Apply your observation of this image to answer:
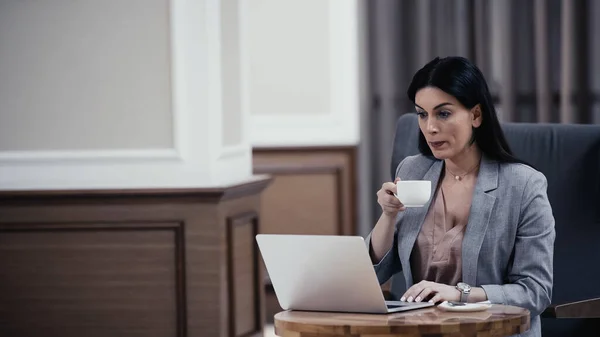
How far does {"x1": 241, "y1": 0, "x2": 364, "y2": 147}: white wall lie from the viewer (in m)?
5.93

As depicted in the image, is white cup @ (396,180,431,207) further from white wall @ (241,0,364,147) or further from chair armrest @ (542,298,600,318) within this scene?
white wall @ (241,0,364,147)

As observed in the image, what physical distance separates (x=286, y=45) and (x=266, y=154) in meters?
0.59

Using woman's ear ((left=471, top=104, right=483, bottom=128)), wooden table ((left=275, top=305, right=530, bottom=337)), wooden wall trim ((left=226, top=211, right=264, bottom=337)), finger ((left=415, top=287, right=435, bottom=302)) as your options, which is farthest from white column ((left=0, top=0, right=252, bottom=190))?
wooden table ((left=275, top=305, right=530, bottom=337))

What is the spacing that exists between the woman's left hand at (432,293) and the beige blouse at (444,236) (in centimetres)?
23

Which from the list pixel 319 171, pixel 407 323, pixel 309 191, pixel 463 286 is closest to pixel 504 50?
pixel 319 171

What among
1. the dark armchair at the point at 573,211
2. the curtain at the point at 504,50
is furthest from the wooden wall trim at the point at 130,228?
the curtain at the point at 504,50

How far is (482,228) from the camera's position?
2697 millimetres

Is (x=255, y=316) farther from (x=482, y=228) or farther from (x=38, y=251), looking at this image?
(x=482, y=228)

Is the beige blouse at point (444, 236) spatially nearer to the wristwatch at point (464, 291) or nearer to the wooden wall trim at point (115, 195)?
the wristwatch at point (464, 291)

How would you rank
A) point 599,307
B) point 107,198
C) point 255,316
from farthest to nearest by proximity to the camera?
point 255,316 < point 107,198 < point 599,307

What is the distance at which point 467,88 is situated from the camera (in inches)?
108

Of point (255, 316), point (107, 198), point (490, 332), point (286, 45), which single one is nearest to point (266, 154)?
point (286, 45)

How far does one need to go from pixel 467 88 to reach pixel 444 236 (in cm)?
37

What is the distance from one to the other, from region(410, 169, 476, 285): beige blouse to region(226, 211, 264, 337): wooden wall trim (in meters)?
1.57
